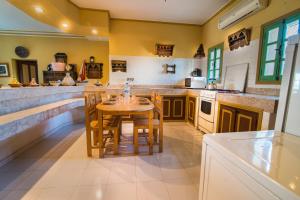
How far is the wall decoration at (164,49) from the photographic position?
13.5ft

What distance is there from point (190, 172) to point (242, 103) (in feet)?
3.82

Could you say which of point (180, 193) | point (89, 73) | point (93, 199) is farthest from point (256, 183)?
point (89, 73)

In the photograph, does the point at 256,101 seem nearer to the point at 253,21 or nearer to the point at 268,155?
the point at 268,155

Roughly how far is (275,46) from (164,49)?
2521 millimetres

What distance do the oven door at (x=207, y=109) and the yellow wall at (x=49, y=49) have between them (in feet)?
13.2

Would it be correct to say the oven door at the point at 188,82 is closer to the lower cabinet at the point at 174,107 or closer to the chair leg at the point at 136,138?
the lower cabinet at the point at 174,107

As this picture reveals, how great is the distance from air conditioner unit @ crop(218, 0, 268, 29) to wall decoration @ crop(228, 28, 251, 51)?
25 centimetres

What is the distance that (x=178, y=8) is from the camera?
3432mm

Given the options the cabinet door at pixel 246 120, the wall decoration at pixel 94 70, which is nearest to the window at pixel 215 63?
the cabinet door at pixel 246 120

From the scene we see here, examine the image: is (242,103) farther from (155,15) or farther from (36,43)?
(36,43)

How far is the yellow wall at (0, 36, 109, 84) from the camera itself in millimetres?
5395

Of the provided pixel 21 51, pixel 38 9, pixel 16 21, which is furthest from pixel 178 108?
pixel 21 51

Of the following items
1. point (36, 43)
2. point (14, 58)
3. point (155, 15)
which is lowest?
point (14, 58)

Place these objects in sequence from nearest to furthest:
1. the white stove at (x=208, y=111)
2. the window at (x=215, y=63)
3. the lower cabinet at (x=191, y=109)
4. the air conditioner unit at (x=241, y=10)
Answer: the air conditioner unit at (x=241, y=10)
the white stove at (x=208, y=111)
the window at (x=215, y=63)
the lower cabinet at (x=191, y=109)
